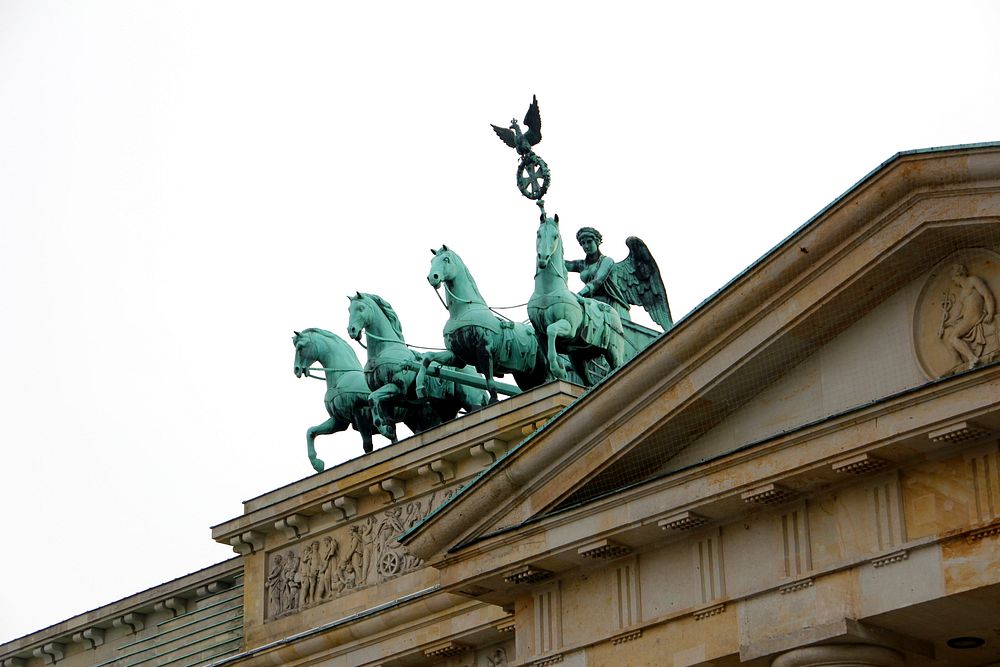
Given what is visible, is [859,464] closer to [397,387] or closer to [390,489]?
[390,489]

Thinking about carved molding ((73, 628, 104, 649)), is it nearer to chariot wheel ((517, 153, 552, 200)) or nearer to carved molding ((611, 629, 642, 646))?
chariot wheel ((517, 153, 552, 200))

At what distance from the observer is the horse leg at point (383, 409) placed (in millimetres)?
38281

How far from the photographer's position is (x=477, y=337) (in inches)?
1449

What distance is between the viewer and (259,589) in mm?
37156

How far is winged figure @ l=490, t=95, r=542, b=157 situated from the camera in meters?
37.1

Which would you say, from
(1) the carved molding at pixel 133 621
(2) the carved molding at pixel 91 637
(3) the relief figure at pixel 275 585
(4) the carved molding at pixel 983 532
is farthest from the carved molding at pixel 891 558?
(2) the carved molding at pixel 91 637

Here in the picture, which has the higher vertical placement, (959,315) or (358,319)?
(358,319)

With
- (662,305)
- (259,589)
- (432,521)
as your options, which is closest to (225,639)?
(259,589)

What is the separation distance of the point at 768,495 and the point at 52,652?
22432 mm

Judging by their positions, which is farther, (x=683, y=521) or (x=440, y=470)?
(x=440, y=470)

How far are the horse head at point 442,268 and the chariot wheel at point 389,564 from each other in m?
4.71

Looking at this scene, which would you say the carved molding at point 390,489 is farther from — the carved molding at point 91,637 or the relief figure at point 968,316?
the relief figure at point 968,316

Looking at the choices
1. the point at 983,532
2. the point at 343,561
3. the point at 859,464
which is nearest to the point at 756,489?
the point at 859,464

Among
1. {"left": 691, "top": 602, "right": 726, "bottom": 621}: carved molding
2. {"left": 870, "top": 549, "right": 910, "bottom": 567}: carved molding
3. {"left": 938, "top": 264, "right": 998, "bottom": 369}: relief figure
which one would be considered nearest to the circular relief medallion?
{"left": 938, "top": 264, "right": 998, "bottom": 369}: relief figure
